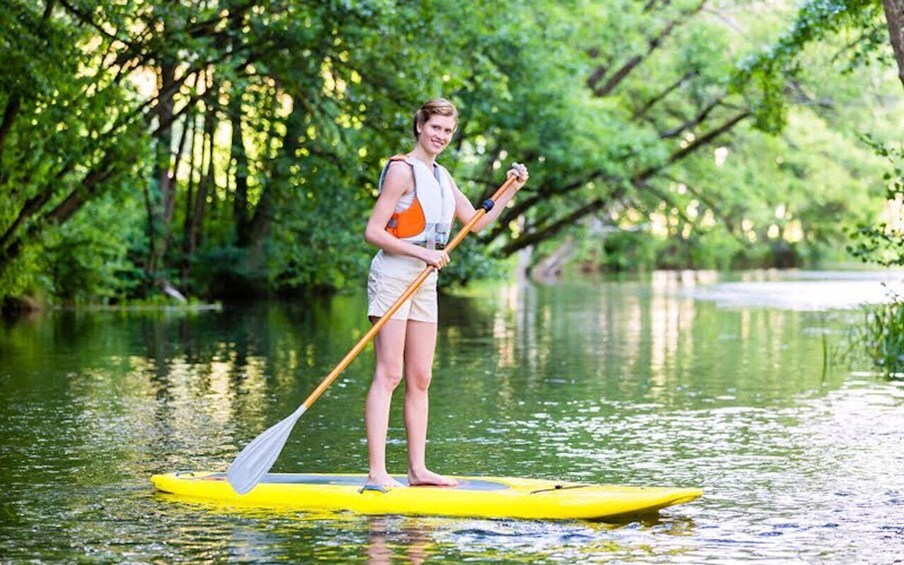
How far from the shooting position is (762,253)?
8462 cm

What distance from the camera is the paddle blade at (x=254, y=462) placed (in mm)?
7977

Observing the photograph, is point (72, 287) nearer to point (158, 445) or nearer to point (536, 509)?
point (158, 445)

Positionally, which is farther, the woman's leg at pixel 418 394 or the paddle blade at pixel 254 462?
the woman's leg at pixel 418 394

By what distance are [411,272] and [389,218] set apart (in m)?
0.28

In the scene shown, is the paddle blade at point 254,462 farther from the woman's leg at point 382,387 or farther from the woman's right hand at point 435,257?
the woman's right hand at point 435,257

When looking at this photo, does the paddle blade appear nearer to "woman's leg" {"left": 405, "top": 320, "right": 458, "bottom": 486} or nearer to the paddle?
the paddle

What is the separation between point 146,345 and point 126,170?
4.72m

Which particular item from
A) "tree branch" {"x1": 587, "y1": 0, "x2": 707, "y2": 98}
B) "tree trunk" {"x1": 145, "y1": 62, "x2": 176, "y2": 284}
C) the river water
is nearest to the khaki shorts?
the river water

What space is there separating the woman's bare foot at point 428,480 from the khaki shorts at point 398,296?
726mm

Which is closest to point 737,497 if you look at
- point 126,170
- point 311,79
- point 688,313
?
point 126,170

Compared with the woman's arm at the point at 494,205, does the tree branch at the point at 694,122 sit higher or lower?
higher

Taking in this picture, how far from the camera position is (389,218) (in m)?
8.16

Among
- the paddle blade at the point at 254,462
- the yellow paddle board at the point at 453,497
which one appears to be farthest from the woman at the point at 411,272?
the paddle blade at the point at 254,462

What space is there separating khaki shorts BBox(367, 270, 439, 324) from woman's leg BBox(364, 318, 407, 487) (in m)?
0.06
